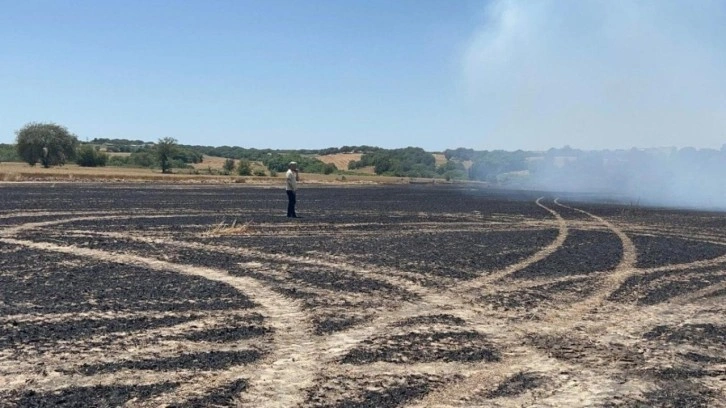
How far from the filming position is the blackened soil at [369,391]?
562 centimetres

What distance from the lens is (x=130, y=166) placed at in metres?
105

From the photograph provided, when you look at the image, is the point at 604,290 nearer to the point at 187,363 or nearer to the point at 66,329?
the point at 187,363

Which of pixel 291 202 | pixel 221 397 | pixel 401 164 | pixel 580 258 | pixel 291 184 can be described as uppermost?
pixel 401 164

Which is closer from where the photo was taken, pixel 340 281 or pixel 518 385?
pixel 518 385

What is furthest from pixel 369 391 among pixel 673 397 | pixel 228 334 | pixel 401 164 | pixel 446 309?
pixel 401 164

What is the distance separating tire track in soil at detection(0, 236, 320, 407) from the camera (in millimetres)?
5668

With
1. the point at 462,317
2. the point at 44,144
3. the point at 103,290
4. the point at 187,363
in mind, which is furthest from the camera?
the point at 44,144

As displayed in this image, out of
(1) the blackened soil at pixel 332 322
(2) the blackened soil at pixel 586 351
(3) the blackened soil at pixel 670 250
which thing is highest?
(3) the blackened soil at pixel 670 250

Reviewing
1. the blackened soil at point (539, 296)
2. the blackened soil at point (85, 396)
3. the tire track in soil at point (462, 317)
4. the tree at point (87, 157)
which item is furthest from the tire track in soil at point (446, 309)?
the tree at point (87, 157)

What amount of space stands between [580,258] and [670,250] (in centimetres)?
352

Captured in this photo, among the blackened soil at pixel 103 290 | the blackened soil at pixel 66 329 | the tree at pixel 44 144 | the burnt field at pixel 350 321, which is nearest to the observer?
the burnt field at pixel 350 321

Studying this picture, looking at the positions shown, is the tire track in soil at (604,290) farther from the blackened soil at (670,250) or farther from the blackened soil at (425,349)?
the blackened soil at (425,349)

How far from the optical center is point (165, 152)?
9538cm

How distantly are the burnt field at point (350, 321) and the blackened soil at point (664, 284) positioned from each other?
0.24 feet
